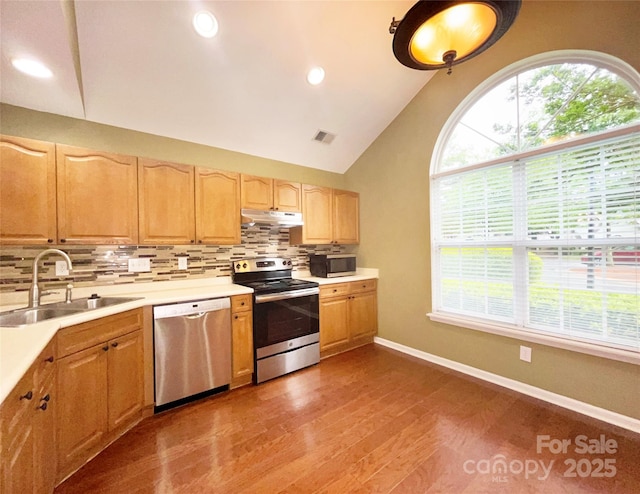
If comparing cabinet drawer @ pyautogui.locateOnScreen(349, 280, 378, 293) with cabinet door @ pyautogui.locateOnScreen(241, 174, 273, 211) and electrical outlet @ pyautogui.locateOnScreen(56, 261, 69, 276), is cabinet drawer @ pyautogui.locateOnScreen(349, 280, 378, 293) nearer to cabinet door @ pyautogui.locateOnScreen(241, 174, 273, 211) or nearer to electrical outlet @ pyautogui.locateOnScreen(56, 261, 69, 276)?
cabinet door @ pyautogui.locateOnScreen(241, 174, 273, 211)

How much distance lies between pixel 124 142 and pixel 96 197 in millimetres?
690

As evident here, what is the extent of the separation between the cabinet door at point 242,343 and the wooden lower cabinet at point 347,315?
0.88 m

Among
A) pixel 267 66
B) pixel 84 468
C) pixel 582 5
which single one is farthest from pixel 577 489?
pixel 267 66

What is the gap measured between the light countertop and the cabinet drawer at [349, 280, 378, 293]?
0.07m

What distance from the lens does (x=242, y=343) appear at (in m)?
2.49

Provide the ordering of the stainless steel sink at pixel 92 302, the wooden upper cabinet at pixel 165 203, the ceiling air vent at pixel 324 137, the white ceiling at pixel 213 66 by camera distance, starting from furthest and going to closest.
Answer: the ceiling air vent at pixel 324 137 < the wooden upper cabinet at pixel 165 203 < the stainless steel sink at pixel 92 302 < the white ceiling at pixel 213 66

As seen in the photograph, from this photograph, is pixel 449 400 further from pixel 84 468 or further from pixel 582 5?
pixel 582 5

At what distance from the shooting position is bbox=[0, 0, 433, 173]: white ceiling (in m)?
1.76

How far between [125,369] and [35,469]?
2.57 feet

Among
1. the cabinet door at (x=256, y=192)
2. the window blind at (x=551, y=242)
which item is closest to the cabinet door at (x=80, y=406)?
the cabinet door at (x=256, y=192)

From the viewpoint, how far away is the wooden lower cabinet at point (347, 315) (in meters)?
3.12

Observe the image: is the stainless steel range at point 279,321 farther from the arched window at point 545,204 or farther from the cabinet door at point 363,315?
the arched window at point 545,204

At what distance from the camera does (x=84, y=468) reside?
5.17ft

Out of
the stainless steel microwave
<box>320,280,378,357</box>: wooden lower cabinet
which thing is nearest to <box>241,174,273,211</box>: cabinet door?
the stainless steel microwave
